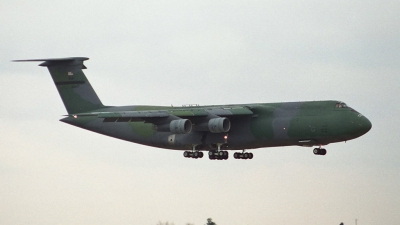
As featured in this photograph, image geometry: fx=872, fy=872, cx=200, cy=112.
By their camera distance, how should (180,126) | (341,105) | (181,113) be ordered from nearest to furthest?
(341,105) < (180,126) < (181,113)

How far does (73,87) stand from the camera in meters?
50.1

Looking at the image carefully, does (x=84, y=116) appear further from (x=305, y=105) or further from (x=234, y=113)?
(x=305, y=105)

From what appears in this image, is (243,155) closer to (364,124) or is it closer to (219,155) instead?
(219,155)

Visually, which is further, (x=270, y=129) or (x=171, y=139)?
(x=171, y=139)

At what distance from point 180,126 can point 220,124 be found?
6.57ft

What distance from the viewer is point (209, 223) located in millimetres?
47156

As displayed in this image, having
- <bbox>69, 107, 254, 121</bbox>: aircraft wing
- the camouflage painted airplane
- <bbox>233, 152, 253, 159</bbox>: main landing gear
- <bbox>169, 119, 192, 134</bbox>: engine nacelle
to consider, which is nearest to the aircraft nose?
the camouflage painted airplane

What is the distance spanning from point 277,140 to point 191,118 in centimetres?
469

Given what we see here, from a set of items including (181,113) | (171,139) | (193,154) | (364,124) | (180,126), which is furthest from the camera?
(171,139)

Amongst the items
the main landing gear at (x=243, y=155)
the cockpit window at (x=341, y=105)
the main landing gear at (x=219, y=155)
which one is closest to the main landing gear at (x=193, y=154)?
the main landing gear at (x=219, y=155)

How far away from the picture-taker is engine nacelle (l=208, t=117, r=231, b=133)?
4362cm

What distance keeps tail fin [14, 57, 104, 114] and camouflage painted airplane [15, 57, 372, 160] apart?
0.06 metres

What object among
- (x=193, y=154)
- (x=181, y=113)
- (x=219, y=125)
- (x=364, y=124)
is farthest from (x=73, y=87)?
(x=364, y=124)

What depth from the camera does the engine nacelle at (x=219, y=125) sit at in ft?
143
